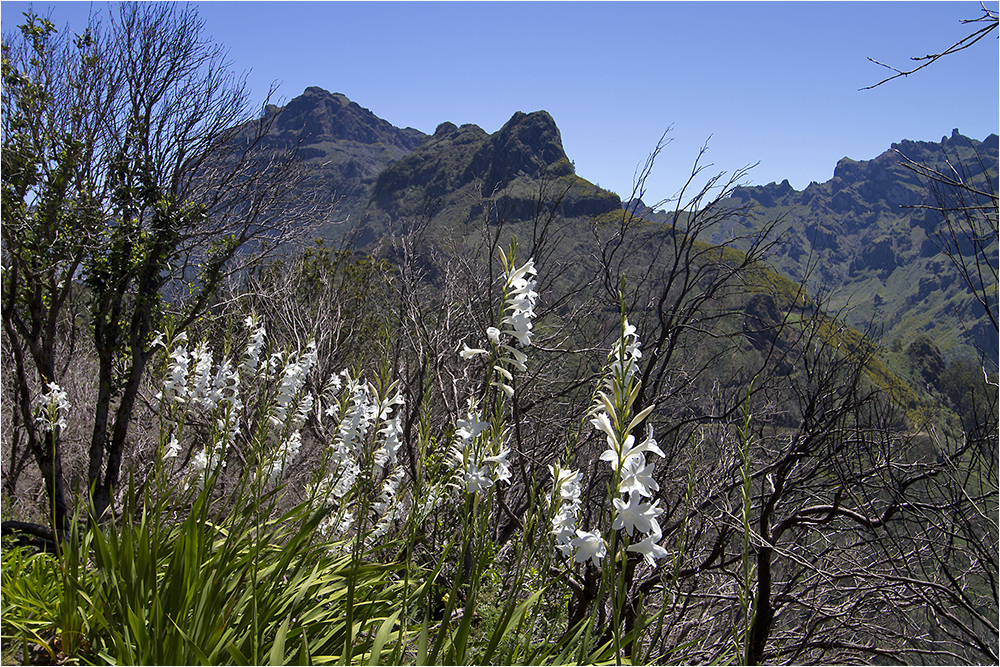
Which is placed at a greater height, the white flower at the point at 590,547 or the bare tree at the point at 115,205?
the bare tree at the point at 115,205

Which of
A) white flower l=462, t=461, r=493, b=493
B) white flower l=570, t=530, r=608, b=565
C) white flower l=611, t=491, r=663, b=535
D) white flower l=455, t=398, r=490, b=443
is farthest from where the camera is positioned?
white flower l=455, t=398, r=490, b=443

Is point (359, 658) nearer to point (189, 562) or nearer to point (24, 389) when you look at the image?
point (189, 562)

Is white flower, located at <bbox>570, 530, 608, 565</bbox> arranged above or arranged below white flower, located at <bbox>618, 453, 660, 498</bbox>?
below

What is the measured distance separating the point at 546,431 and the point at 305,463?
185 inches

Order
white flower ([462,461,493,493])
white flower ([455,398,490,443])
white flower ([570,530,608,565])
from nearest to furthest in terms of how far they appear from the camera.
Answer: white flower ([570,530,608,565]) < white flower ([462,461,493,493]) < white flower ([455,398,490,443])

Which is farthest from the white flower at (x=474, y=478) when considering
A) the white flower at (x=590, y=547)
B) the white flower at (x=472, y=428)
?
the white flower at (x=590, y=547)

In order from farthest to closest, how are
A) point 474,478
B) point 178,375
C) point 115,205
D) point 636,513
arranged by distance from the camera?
point 115,205 < point 178,375 < point 474,478 < point 636,513

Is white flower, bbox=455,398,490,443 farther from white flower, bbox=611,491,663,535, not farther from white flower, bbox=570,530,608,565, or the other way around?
white flower, bbox=611,491,663,535

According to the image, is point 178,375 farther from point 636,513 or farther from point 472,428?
point 636,513

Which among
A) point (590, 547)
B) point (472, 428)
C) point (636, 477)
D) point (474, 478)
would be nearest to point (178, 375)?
point (472, 428)

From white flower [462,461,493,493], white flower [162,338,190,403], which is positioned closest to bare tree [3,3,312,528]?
white flower [162,338,190,403]

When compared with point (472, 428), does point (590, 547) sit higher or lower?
lower

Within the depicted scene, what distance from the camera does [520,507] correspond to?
6.21m

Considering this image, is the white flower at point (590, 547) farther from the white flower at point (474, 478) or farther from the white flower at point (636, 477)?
the white flower at point (474, 478)
